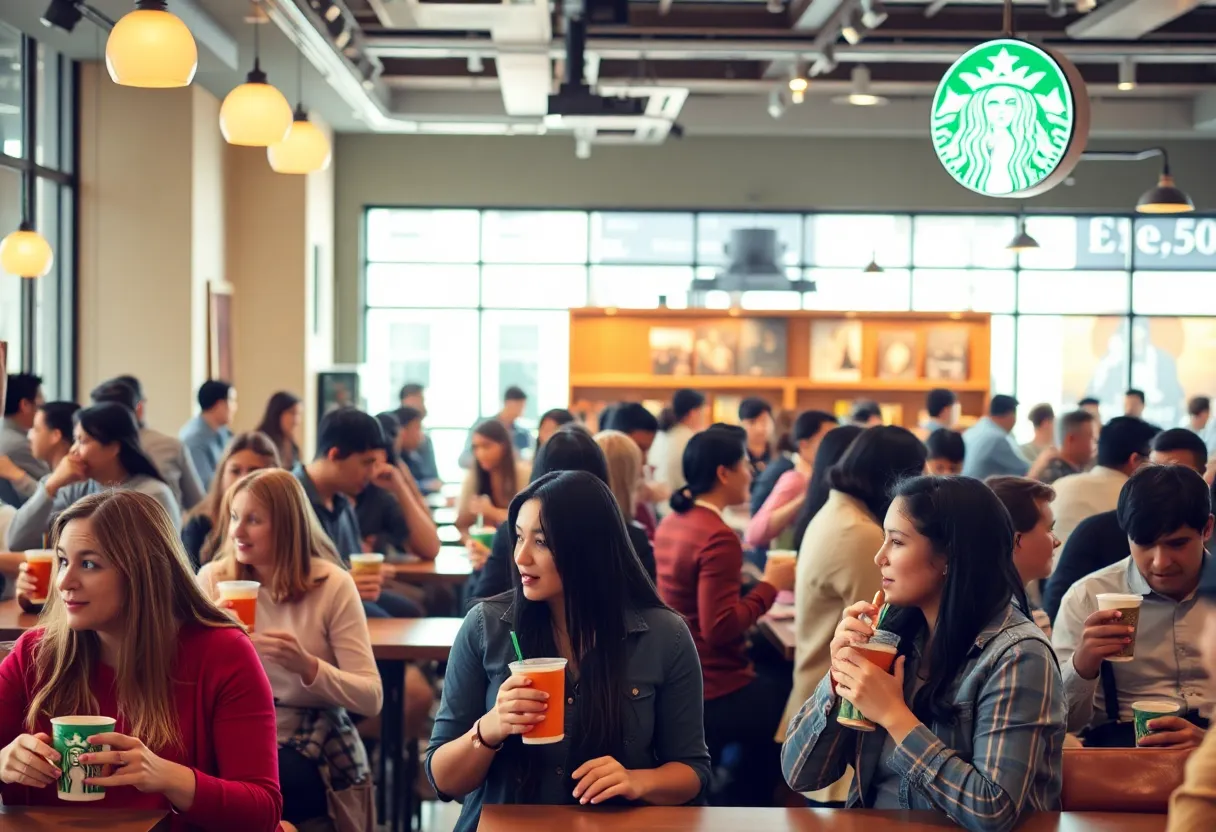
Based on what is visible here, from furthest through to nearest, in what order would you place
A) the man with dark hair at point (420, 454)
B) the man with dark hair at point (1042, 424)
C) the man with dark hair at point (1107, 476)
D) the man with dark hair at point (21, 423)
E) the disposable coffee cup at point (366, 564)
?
the man with dark hair at point (1042, 424) < the man with dark hair at point (420, 454) < the man with dark hair at point (21, 423) < the man with dark hair at point (1107, 476) < the disposable coffee cup at point (366, 564)

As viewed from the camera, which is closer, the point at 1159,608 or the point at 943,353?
the point at 1159,608

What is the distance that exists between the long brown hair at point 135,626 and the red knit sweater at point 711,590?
6.78 ft

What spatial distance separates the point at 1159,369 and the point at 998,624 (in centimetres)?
1309

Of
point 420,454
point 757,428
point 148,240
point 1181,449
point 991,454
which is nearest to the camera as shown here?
point 1181,449

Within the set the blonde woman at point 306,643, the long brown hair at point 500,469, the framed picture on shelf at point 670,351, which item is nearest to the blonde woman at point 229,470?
the blonde woman at point 306,643

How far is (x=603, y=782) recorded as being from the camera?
8.19 feet

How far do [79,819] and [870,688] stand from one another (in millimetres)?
1448

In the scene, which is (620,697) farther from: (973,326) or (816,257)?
(816,257)

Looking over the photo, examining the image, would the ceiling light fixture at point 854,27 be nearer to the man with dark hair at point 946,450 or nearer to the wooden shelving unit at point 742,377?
the man with dark hair at point 946,450

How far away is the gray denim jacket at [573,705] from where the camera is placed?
2.63 m

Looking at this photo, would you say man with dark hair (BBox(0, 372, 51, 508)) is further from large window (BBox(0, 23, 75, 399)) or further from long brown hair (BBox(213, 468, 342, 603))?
long brown hair (BBox(213, 468, 342, 603))

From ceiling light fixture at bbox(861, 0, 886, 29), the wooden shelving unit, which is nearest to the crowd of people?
ceiling light fixture at bbox(861, 0, 886, 29)

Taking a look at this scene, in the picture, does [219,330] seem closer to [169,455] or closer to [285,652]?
[169,455]

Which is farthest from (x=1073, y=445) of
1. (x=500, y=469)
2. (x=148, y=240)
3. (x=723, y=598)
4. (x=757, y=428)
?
(x=148, y=240)
